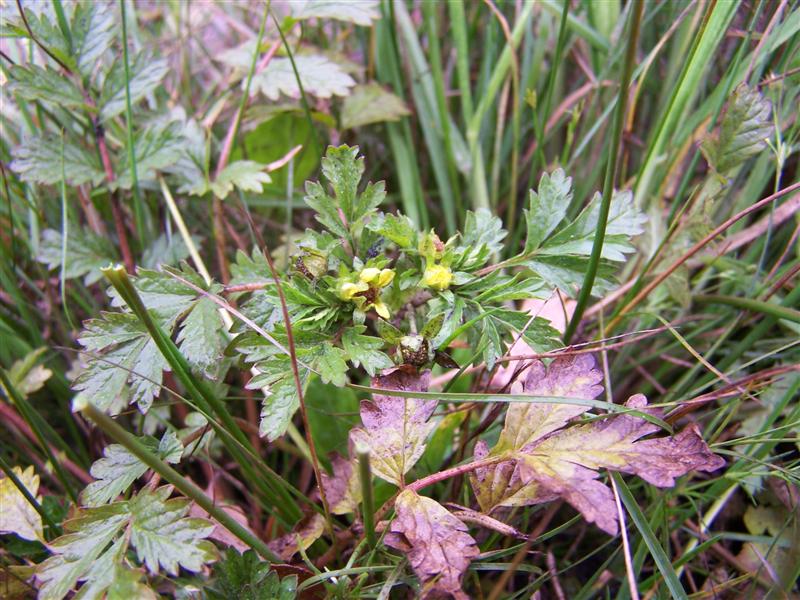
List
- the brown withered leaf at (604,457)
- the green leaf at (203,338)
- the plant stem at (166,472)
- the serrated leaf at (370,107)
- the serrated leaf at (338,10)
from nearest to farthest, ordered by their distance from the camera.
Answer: the plant stem at (166,472)
the brown withered leaf at (604,457)
the green leaf at (203,338)
the serrated leaf at (338,10)
the serrated leaf at (370,107)

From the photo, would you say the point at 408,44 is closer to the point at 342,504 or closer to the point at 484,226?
the point at 484,226

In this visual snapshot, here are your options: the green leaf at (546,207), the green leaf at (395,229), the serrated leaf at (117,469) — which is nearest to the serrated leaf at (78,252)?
the serrated leaf at (117,469)

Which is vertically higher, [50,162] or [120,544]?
[50,162]

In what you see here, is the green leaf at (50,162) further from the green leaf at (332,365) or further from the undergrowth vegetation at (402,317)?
the green leaf at (332,365)

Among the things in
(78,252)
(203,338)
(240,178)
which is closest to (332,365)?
(203,338)

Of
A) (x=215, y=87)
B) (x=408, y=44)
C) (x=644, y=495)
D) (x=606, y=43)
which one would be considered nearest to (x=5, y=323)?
A: (x=215, y=87)

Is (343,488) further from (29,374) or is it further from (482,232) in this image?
(29,374)

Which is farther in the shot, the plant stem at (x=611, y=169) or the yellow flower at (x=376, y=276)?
the yellow flower at (x=376, y=276)
